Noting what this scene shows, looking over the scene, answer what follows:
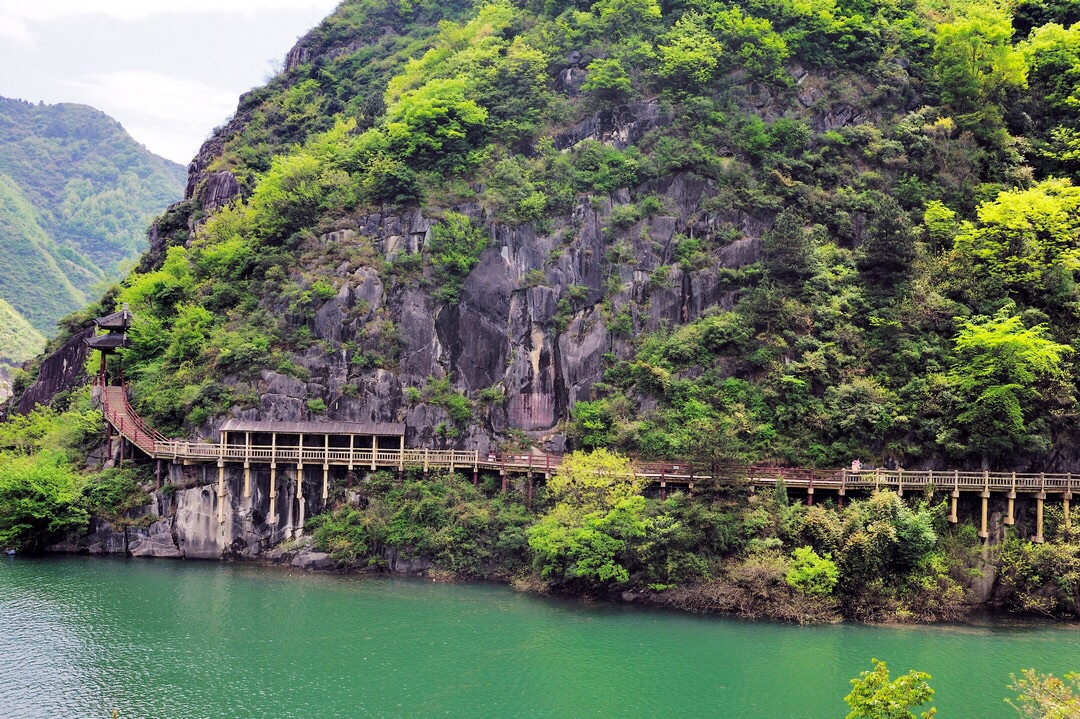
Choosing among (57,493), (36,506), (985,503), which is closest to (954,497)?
(985,503)

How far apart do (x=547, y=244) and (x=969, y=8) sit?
2946 centimetres

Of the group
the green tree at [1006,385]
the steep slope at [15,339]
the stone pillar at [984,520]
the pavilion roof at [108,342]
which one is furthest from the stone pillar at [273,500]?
the steep slope at [15,339]

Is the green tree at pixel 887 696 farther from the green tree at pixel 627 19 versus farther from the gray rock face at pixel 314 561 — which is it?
the green tree at pixel 627 19

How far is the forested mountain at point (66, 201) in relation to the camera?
349ft

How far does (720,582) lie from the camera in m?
33.6

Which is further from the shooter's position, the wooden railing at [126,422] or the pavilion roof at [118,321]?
the pavilion roof at [118,321]

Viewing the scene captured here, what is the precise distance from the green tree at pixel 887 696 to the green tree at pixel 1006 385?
2221cm

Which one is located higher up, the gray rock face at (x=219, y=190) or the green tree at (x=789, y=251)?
the gray rock face at (x=219, y=190)

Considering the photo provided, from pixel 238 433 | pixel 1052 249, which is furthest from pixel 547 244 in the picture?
pixel 1052 249

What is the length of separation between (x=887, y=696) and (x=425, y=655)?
16359 millimetres

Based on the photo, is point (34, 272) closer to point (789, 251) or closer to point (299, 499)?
point (299, 499)

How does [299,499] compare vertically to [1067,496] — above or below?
below

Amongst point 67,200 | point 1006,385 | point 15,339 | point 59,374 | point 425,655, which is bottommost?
point 425,655

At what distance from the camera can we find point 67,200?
440 ft
